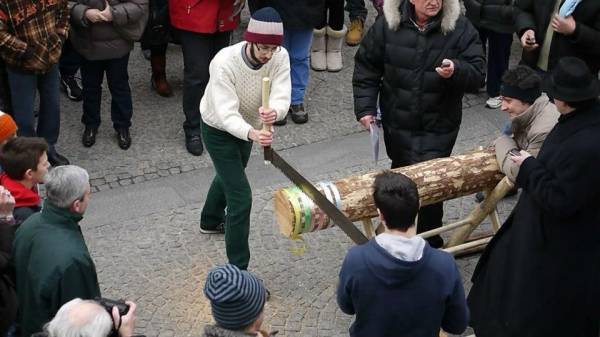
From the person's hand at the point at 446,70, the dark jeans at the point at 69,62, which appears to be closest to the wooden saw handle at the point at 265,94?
the person's hand at the point at 446,70

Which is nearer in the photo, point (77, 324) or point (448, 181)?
point (77, 324)

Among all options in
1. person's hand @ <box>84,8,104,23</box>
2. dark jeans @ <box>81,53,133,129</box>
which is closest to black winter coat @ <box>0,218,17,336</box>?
person's hand @ <box>84,8,104,23</box>

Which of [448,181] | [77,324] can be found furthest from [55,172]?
[448,181]

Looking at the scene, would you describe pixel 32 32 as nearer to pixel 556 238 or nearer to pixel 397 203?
pixel 397 203

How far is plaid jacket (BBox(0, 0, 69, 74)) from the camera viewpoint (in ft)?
21.6

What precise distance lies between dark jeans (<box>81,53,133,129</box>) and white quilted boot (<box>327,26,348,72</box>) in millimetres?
2343

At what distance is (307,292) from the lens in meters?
5.83

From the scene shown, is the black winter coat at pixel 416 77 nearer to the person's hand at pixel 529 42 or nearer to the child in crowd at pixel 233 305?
the person's hand at pixel 529 42

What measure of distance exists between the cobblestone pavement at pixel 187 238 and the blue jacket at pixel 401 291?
5.22ft

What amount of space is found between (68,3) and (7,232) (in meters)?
3.15

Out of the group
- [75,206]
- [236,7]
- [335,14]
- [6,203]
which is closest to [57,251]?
[75,206]

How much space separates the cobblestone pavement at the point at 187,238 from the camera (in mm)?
5629

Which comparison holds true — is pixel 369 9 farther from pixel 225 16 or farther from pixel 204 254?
pixel 204 254

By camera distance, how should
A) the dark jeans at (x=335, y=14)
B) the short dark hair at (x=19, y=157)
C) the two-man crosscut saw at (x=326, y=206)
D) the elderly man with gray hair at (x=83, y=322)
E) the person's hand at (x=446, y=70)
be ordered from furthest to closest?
the dark jeans at (x=335, y=14) < the person's hand at (x=446, y=70) < the two-man crosscut saw at (x=326, y=206) < the short dark hair at (x=19, y=157) < the elderly man with gray hair at (x=83, y=322)
